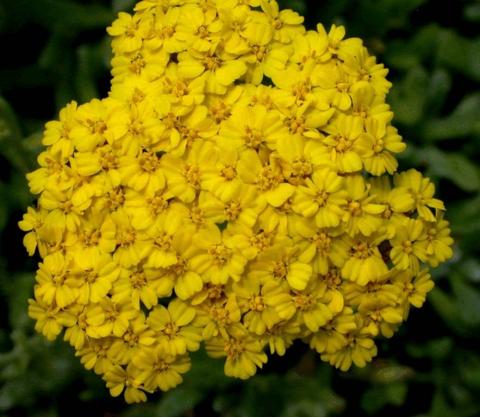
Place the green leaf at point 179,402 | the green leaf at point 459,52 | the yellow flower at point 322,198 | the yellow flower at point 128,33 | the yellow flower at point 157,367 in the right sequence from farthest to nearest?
the green leaf at point 459,52 < the green leaf at point 179,402 < the yellow flower at point 128,33 < the yellow flower at point 157,367 < the yellow flower at point 322,198

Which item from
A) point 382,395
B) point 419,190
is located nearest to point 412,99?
point 419,190

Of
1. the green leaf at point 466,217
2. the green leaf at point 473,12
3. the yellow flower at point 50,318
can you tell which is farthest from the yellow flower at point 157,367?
the green leaf at point 473,12

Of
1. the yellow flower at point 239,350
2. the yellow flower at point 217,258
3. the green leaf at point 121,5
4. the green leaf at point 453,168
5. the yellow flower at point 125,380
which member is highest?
the yellow flower at point 217,258

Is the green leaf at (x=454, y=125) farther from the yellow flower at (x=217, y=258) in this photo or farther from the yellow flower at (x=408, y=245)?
the yellow flower at (x=217, y=258)

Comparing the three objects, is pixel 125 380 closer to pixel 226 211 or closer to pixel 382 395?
pixel 226 211

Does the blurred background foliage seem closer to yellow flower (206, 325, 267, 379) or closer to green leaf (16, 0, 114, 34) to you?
green leaf (16, 0, 114, 34)

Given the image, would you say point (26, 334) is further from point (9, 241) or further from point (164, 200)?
point (164, 200)
